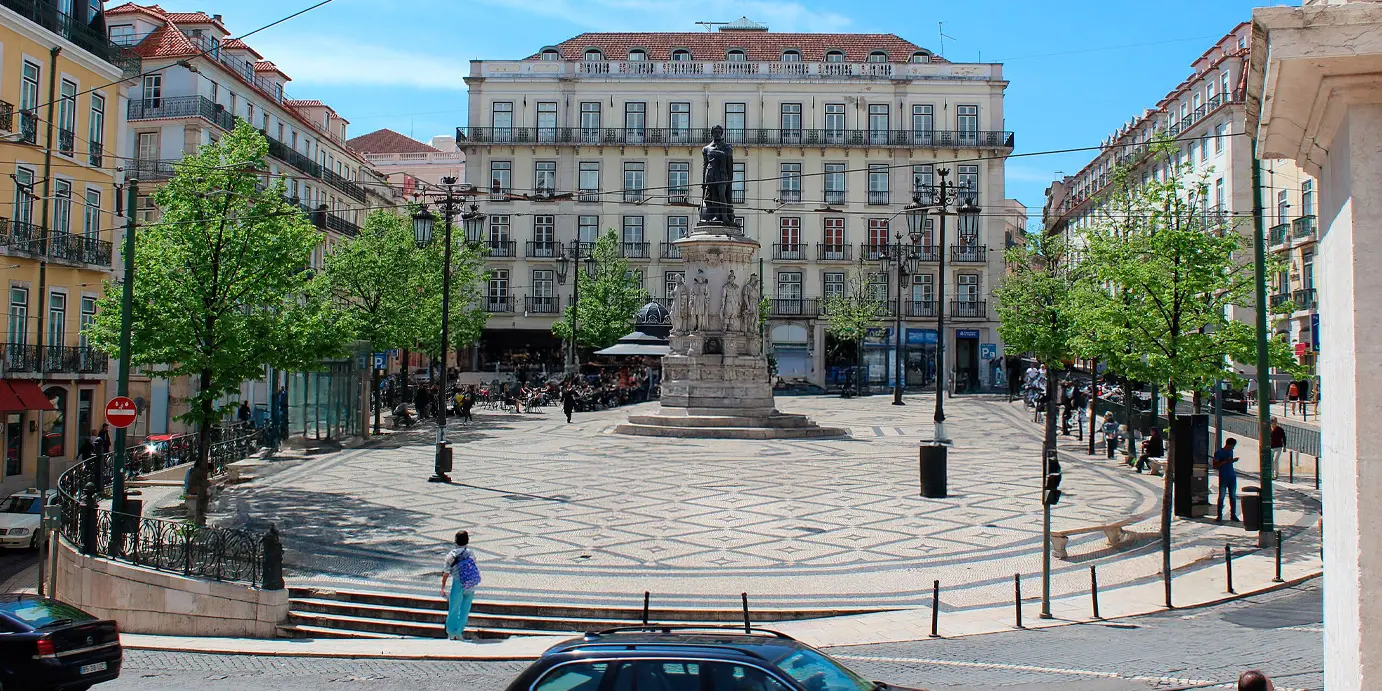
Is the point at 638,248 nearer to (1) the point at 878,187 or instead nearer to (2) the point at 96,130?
(1) the point at 878,187

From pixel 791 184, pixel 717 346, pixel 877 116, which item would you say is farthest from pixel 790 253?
pixel 717 346

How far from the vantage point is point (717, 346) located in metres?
32.6

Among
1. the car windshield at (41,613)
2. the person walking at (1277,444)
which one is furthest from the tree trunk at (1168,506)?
the car windshield at (41,613)

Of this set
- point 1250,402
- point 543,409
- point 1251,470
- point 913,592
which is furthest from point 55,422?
point 1250,402

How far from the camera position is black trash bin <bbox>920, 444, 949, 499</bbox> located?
19.7 meters

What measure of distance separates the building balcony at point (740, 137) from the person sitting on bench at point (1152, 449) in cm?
3704

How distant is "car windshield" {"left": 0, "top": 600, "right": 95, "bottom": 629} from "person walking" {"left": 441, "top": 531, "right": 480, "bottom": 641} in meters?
3.46

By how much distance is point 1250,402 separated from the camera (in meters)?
43.4

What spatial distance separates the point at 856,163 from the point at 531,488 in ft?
141

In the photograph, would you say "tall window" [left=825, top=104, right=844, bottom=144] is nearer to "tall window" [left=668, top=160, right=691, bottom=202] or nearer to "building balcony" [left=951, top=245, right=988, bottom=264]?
"tall window" [left=668, top=160, right=691, bottom=202]

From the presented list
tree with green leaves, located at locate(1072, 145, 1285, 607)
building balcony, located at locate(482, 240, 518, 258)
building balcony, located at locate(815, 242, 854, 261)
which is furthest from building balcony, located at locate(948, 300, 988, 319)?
tree with green leaves, located at locate(1072, 145, 1285, 607)

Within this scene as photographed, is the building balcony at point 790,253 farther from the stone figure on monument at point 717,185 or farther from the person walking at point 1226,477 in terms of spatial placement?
the person walking at point 1226,477

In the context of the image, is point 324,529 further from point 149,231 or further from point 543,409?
point 543,409

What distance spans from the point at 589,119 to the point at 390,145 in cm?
2700
